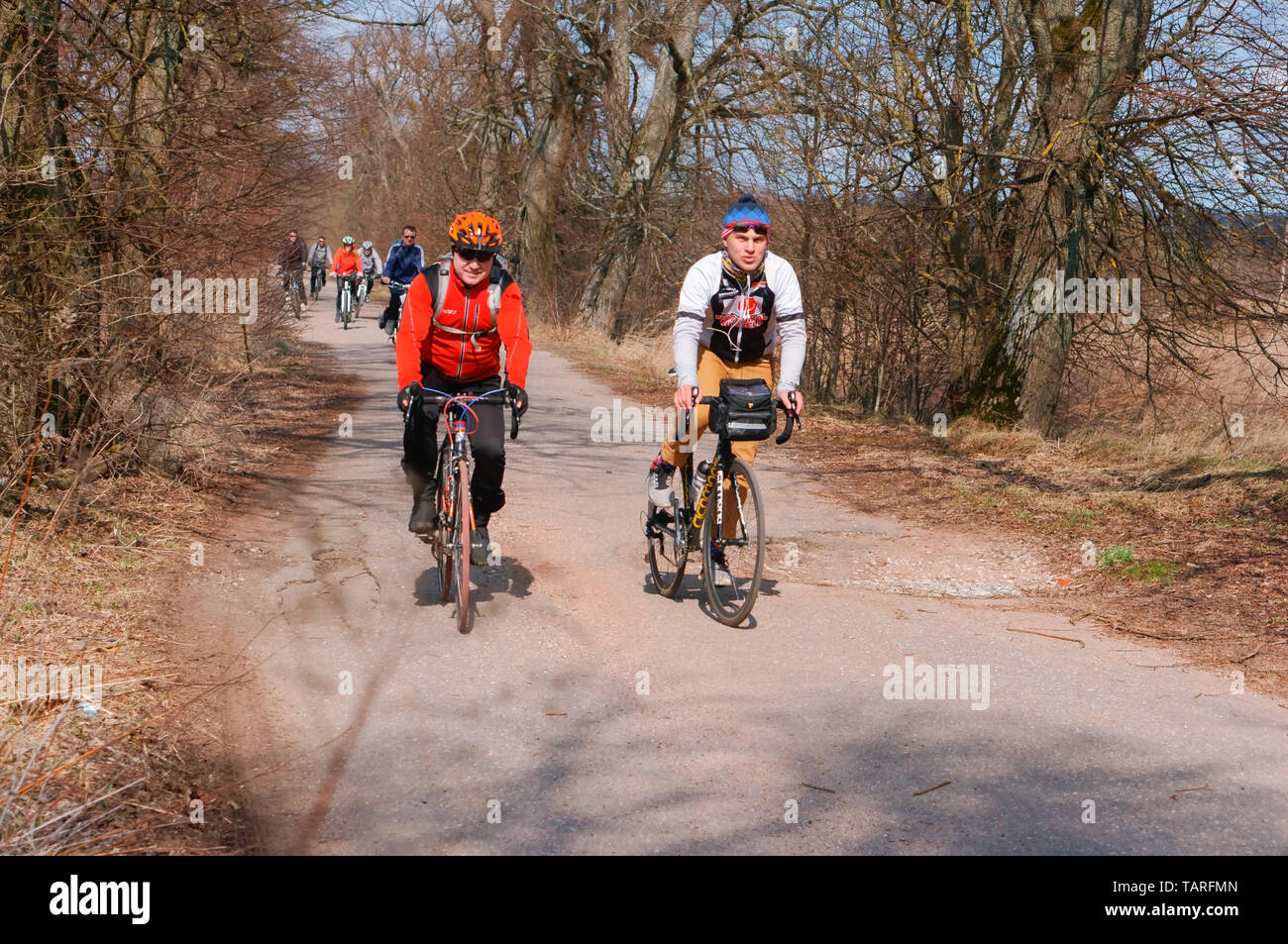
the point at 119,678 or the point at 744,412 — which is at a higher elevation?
the point at 744,412

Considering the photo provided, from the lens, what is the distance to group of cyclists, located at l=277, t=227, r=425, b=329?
57.9ft

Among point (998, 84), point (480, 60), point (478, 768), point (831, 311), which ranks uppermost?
point (480, 60)

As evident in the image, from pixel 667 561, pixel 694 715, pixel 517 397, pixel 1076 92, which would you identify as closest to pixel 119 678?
pixel 517 397

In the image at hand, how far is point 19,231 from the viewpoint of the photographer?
775cm

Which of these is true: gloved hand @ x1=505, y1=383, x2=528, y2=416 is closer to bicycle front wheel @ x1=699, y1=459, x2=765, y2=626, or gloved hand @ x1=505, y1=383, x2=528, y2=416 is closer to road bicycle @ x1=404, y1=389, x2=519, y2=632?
road bicycle @ x1=404, y1=389, x2=519, y2=632

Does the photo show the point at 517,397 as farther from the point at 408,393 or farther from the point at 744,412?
the point at 744,412

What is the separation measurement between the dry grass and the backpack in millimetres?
2132

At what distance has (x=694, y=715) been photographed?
5355 mm

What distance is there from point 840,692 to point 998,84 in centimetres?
1061

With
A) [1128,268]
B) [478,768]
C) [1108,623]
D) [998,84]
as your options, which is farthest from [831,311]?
[478,768]

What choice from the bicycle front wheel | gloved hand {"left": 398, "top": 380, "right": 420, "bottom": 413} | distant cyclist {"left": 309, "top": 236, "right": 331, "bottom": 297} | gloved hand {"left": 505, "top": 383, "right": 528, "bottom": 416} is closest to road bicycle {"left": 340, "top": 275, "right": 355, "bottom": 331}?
distant cyclist {"left": 309, "top": 236, "right": 331, "bottom": 297}

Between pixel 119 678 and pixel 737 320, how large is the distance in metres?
3.56

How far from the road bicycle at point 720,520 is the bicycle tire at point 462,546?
1.24 metres

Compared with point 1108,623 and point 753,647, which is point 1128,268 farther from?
point 753,647
